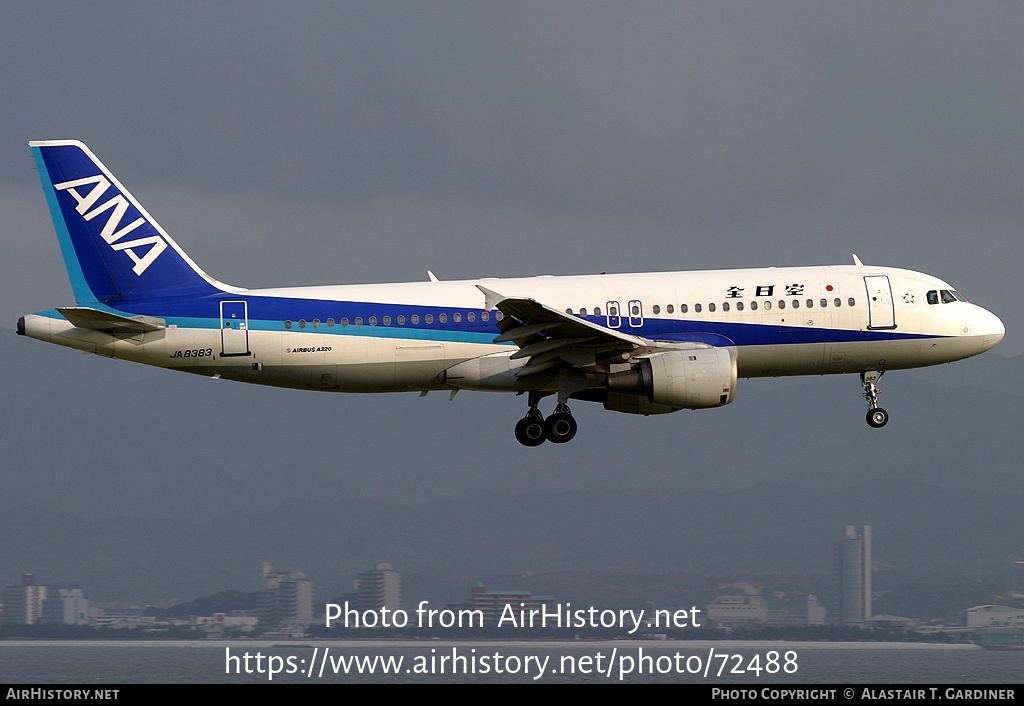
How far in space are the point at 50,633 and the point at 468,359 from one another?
125m

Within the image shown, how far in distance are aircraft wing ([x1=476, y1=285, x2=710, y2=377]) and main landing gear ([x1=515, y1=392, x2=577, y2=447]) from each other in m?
1.85

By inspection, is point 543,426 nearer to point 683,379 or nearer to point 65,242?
point 683,379

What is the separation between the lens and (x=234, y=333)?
4647cm

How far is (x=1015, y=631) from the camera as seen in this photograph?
533 ft

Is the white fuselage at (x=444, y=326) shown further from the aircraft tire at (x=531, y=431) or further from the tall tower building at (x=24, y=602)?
the tall tower building at (x=24, y=602)

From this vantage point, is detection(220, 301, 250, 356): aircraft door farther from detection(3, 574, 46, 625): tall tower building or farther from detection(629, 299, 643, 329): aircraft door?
detection(3, 574, 46, 625): tall tower building

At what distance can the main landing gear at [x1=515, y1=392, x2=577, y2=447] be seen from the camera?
47812mm

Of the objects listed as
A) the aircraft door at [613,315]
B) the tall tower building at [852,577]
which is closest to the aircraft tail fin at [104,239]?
the aircraft door at [613,315]

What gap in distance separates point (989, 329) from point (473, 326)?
57.5ft

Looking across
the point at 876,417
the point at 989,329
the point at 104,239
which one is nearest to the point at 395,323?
the point at 104,239

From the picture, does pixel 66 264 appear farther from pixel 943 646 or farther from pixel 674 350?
pixel 943 646

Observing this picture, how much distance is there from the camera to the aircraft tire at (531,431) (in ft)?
158

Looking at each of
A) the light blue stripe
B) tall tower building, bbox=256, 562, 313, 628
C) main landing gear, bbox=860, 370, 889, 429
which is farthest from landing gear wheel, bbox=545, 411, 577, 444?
tall tower building, bbox=256, 562, 313, 628
